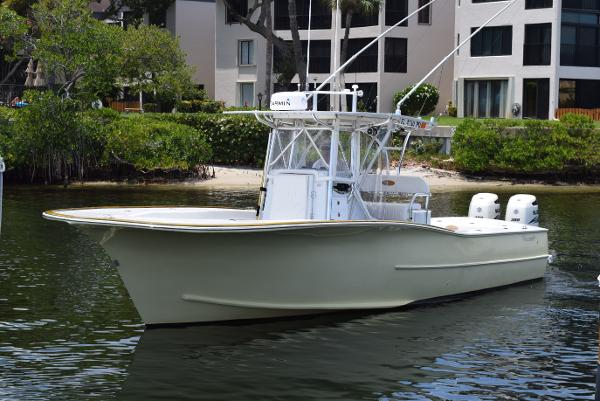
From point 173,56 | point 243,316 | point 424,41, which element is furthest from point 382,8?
point 243,316

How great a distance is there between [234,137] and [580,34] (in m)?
22.2

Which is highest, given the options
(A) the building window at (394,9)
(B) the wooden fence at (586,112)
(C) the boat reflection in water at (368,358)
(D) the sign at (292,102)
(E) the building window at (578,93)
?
(A) the building window at (394,9)

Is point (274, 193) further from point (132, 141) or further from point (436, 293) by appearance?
point (132, 141)

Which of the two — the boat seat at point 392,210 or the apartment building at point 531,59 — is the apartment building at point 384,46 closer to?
the apartment building at point 531,59

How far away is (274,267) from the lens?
16500 mm

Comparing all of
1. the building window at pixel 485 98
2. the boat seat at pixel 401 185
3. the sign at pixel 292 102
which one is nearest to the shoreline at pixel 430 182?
the building window at pixel 485 98

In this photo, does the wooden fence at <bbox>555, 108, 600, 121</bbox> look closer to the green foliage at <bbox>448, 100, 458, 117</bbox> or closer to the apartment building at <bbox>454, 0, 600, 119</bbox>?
the apartment building at <bbox>454, 0, 600, 119</bbox>

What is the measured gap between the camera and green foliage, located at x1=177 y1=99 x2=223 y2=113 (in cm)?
6364

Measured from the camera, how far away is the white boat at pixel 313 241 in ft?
52.5

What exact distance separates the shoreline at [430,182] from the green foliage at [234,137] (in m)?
0.69

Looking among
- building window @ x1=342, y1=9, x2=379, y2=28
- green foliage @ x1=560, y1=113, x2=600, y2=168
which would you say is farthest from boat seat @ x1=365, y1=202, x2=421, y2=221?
building window @ x1=342, y1=9, x2=379, y2=28

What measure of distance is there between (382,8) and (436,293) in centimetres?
4678

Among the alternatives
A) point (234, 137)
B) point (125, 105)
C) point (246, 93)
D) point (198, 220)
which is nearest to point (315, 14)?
point (246, 93)

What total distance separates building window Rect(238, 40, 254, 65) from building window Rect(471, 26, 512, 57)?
16608mm
